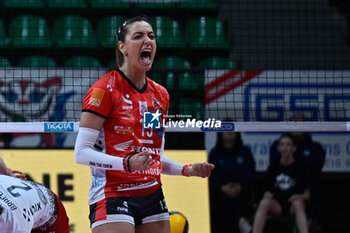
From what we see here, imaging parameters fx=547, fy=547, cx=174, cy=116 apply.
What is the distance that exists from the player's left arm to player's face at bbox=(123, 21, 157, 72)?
20.3 inches

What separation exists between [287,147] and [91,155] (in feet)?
13.2

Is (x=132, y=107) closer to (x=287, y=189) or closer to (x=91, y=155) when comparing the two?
(x=91, y=155)

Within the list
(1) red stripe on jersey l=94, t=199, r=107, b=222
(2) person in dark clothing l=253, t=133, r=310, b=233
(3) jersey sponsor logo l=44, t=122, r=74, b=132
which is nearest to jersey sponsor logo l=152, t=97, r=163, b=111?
(1) red stripe on jersey l=94, t=199, r=107, b=222

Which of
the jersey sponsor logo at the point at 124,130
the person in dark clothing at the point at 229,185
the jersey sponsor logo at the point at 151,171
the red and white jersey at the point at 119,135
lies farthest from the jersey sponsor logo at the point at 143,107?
the person in dark clothing at the point at 229,185

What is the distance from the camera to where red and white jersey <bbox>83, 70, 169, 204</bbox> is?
313 cm

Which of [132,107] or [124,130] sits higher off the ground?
[132,107]

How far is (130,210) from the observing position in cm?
313

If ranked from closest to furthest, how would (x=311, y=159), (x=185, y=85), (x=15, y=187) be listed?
(x=15, y=187) → (x=311, y=159) → (x=185, y=85)

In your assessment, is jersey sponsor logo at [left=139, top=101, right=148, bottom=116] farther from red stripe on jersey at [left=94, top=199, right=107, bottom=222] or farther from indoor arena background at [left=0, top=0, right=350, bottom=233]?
indoor arena background at [left=0, top=0, right=350, bottom=233]

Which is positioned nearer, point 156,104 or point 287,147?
point 156,104

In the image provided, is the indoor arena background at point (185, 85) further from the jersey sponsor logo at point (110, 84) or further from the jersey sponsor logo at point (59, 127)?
the jersey sponsor logo at point (110, 84)

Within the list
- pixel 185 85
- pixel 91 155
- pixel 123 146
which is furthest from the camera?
pixel 185 85

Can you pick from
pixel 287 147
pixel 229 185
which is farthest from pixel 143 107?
pixel 287 147

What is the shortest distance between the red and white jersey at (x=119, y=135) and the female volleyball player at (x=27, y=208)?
416 millimetres
